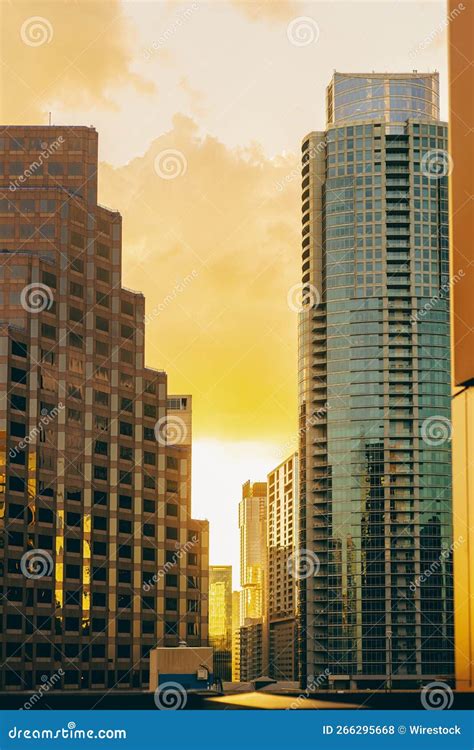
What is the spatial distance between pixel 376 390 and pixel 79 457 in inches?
2452

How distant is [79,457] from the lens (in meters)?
135

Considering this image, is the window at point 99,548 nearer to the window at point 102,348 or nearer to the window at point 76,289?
the window at point 102,348

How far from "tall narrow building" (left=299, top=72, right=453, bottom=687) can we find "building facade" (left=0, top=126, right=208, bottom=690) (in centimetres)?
3696

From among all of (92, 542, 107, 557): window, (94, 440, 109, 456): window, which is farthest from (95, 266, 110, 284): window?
(92, 542, 107, 557): window

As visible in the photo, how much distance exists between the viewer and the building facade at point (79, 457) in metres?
126

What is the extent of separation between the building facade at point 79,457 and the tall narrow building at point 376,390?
37.0 metres

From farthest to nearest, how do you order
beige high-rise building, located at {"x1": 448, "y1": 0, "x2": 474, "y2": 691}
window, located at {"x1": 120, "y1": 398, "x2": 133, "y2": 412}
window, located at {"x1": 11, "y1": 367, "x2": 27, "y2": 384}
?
1. window, located at {"x1": 120, "y1": 398, "x2": 133, "y2": 412}
2. window, located at {"x1": 11, "y1": 367, "x2": 27, "y2": 384}
3. beige high-rise building, located at {"x1": 448, "y1": 0, "x2": 474, "y2": 691}

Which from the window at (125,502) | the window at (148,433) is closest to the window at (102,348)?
the window at (148,433)

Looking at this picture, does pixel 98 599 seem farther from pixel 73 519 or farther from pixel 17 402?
pixel 17 402

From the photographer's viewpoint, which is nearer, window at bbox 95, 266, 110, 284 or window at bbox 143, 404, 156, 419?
window at bbox 143, 404, 156, 419

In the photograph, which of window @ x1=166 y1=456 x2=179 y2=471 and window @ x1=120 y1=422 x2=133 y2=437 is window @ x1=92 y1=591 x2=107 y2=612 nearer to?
window @ x1=166 y1=456 x2=179 y2=471

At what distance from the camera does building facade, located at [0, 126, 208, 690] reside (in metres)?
126
